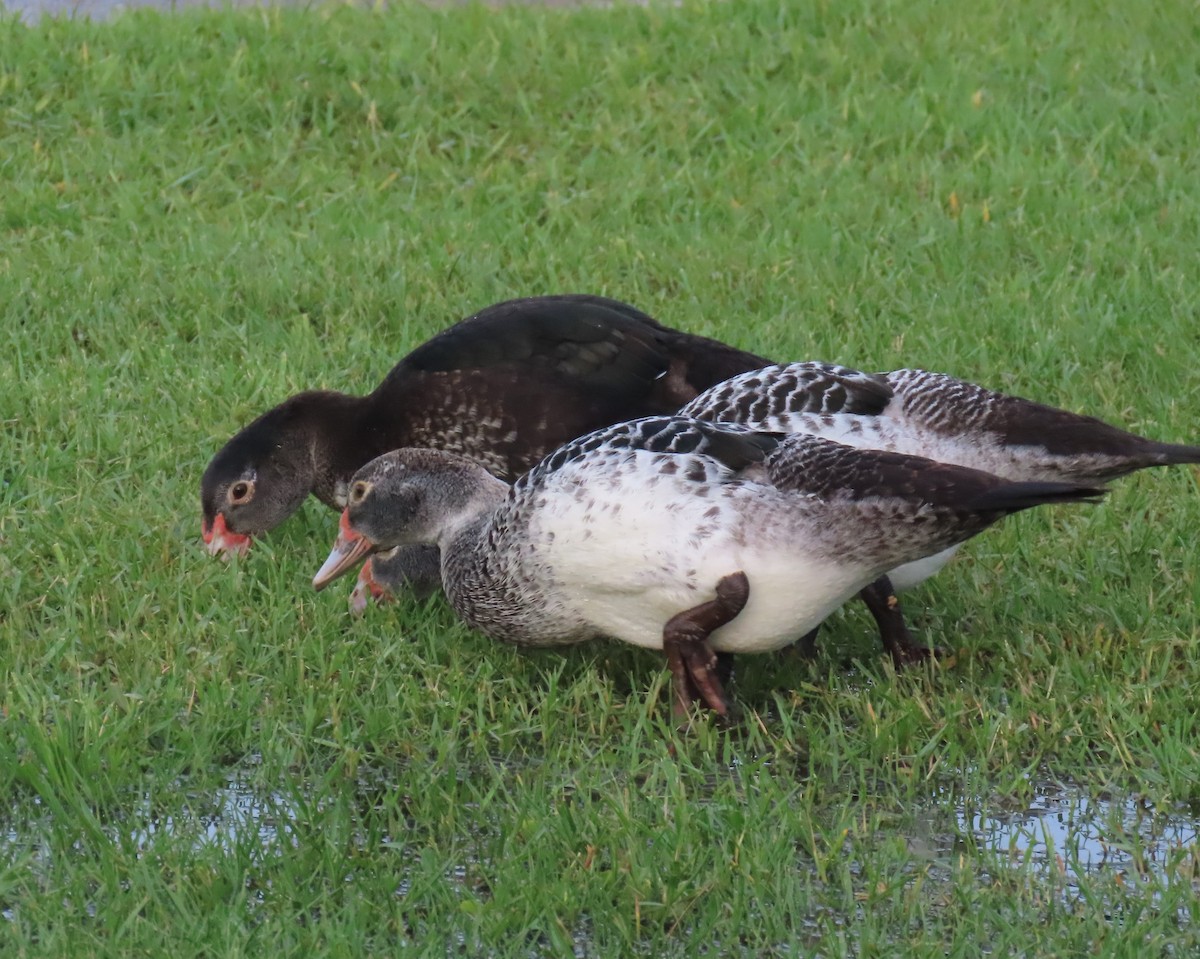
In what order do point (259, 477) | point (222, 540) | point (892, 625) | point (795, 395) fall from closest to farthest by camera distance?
1. point (892, 625)
2. point (795, 395)
3. point (222, 540)
4. point (259, 477)

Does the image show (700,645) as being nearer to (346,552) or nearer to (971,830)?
(971,830)

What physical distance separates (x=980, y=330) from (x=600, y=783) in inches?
134

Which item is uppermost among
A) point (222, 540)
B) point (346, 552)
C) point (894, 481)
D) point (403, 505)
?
point (894, 481)

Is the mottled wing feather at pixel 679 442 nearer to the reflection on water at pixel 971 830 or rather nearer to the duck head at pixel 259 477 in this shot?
the reflection on water at pixel 971 830

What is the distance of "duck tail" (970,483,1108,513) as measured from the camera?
13.1ft

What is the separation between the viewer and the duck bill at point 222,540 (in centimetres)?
546

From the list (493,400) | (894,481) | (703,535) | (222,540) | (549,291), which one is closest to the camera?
(894,481)

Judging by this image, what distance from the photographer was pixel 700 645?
4438mm

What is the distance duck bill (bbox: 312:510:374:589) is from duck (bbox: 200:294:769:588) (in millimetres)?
661

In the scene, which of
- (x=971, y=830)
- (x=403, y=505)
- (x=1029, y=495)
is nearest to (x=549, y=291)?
(x=403, y=505)

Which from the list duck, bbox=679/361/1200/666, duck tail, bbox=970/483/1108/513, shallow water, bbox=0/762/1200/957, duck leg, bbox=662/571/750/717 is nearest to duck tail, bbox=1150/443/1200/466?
duck, bbox=679/361/1200/666

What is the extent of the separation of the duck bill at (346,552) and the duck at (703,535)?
1.33 ft

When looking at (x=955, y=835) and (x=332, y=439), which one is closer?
(x=955, y=835)

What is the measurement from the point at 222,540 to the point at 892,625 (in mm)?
2029
